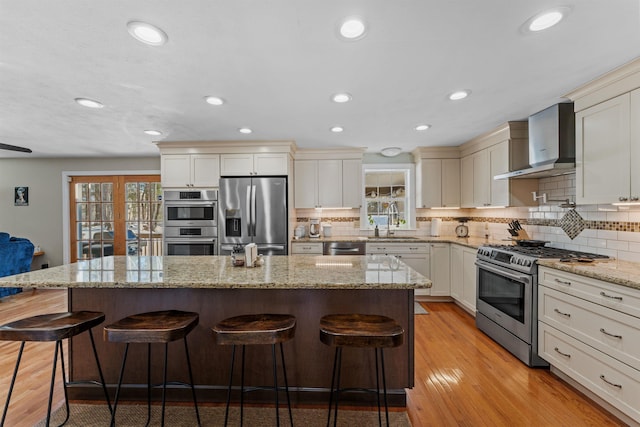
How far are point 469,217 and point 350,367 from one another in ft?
12.1

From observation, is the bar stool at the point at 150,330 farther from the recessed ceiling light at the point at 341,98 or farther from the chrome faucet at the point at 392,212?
the chrome faucet at the point at 392,212

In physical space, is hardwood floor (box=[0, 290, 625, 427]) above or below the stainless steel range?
below

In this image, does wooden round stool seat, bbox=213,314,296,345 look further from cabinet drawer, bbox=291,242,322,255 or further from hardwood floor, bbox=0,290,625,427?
cabinet drawer, bbox=291,242,322,255

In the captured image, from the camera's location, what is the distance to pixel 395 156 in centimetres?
494

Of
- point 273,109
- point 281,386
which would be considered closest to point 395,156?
point 273,109

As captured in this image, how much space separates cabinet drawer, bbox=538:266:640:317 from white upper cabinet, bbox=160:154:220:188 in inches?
153

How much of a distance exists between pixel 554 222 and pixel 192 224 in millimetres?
4414

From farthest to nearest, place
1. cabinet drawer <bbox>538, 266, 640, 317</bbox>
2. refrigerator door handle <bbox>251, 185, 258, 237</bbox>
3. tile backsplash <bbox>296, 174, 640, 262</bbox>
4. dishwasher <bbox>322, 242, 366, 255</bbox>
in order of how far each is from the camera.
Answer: dishwasher <bbox>322, 242, 366, 255</bbox>
refrigerator door handle <bbox>251, 185, 258, 237</bbox>
tile backsplash <bbox>296, 174, 640, 262</bbox>
cabinet drawer <bbox>538, 266, 640, 317</bbox>

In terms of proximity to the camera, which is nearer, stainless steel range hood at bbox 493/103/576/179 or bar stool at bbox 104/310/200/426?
bar stool at bbox 104/310/200/426

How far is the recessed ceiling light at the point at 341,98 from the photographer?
8.31 feet

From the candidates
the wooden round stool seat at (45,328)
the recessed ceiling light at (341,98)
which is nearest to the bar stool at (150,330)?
the wooden round stool seat at (45,328)

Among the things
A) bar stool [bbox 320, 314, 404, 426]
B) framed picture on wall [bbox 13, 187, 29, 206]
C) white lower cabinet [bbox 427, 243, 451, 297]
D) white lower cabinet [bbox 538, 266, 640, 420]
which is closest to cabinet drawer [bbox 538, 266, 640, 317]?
white lower cabinet [bbox 538, 266, 640, 420]

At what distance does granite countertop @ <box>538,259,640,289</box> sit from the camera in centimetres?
178

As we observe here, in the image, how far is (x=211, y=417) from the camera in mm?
1897
